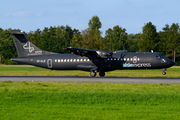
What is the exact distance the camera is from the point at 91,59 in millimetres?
34156

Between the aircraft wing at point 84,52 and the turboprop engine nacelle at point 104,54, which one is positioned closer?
the turboprop engine nacelle at point 104,54

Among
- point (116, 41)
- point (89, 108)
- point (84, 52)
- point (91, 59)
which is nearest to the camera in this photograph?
point (89, 108)

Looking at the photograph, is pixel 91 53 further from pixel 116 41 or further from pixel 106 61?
pixel 116 41

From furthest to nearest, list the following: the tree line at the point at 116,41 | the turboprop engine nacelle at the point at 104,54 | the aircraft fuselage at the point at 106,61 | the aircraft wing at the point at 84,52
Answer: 1. the tree line at the point at 116,41
2. the aircraft wing at the point at 84,52
3. the turboprop engine nacelle at the point at 104,54
4. the aircraft fuselage at the point at 106,61

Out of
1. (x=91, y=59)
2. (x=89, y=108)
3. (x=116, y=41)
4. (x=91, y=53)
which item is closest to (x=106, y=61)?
(x=91, y=59)

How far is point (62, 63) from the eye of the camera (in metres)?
35.4

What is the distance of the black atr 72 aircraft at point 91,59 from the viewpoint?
32.5 m

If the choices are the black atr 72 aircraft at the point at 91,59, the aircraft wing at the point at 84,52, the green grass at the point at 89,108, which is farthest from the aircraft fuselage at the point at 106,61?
the green grass at the point at 89,108

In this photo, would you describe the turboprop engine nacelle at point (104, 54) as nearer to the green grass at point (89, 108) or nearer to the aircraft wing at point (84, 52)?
the aircraft wing at point (84, 52)

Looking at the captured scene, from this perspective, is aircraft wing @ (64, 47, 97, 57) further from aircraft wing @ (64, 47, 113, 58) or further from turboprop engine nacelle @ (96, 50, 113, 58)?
turboprop engine nacelle @ (96, 50, 113, 58)

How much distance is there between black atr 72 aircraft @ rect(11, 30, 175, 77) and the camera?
32.5 m

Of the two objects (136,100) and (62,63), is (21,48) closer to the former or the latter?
(62,63)

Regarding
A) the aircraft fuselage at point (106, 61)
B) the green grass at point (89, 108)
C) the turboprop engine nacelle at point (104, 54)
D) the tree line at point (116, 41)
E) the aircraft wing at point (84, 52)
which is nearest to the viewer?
the green grass at point (89, 108)

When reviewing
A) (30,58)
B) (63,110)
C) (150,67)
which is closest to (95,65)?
(150,67)
